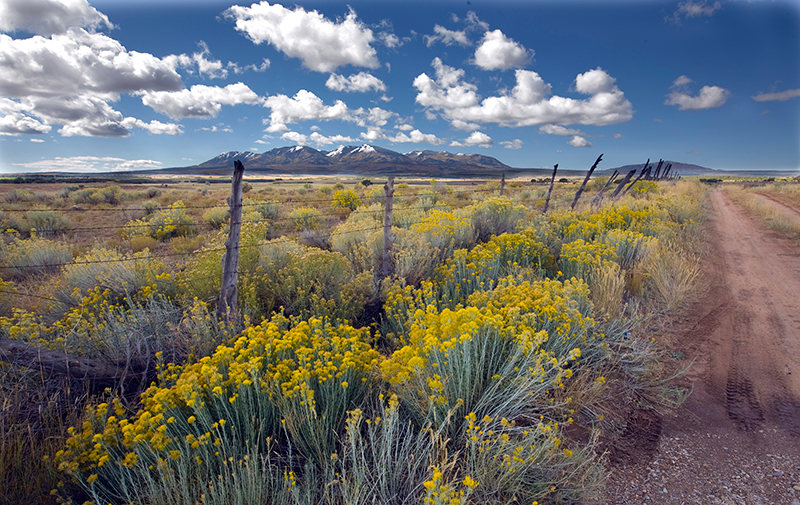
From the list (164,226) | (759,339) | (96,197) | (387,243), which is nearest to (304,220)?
(164,226)

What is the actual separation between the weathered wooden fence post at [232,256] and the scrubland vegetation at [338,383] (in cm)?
30

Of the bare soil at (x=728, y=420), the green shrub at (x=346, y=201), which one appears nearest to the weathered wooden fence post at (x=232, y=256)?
the bare soil at (x=728, y=420)

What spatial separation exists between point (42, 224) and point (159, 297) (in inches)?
482

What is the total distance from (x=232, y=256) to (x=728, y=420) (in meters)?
5.62

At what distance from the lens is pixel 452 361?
310 cm

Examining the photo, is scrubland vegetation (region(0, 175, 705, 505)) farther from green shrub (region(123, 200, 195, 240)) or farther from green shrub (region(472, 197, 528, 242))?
green shrub (region(123, 200, 195, 240))

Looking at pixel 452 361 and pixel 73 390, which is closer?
pixel 452 361

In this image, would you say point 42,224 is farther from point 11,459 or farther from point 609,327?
point 609,327

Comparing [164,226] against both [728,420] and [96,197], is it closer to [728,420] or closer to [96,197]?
[728,420]

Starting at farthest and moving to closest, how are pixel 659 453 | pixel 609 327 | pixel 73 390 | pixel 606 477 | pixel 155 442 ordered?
pixel 609 327, pixel 73 390, pixel 659 453, pixel 606 477, pixel 155 442

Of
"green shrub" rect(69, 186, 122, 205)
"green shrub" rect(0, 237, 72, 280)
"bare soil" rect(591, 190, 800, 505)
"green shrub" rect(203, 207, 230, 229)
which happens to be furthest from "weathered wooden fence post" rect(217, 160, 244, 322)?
"green shrub" rect(69, 186, 122, 205)

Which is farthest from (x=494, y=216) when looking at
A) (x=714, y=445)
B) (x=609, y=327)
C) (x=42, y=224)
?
(x=42, y=224)

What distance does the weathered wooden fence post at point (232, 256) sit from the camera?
4531 mm

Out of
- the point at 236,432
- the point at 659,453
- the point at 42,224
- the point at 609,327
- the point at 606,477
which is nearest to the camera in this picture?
the point at 606,477
